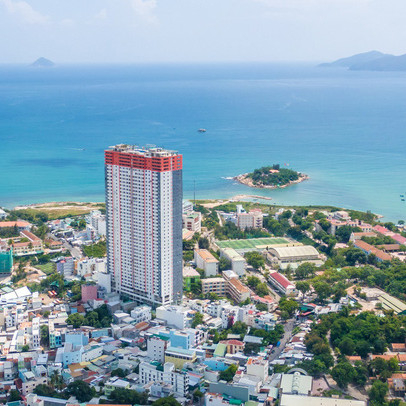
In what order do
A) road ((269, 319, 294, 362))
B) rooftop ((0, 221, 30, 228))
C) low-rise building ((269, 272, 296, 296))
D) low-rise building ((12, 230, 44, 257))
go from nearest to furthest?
road ((269, 319, 294, 362))
low-rise building ((269, 272, 296, 296))
low-rise building ((12, 230, 44, 257))
rooftop ((0, 221, 30, 228))

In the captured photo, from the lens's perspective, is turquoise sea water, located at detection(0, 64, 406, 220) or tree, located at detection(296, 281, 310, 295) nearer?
tree, located at detection(296, 281, 310, 295)

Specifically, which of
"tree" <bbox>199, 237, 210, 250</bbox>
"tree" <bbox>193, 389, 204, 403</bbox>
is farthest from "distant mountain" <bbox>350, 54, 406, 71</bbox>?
"tree" <bbox>193, 389, 204, 403</bbox>

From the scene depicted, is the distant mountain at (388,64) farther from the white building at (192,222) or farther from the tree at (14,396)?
the tree at (14,396)

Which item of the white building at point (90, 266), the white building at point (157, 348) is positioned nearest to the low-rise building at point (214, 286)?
the white building at point (90, 266)

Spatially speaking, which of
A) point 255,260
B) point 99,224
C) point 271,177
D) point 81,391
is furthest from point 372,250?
point 271,177

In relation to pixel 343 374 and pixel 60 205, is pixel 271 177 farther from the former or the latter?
pixel 343 374

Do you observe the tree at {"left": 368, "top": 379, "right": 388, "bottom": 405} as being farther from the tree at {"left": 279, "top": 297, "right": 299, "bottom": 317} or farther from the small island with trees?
the small island with trees

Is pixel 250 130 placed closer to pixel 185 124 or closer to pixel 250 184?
pixel 185 124

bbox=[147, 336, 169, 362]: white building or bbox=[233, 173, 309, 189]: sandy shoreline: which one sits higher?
bbox=[233, 173, 309, 189]: sandy shoreline
